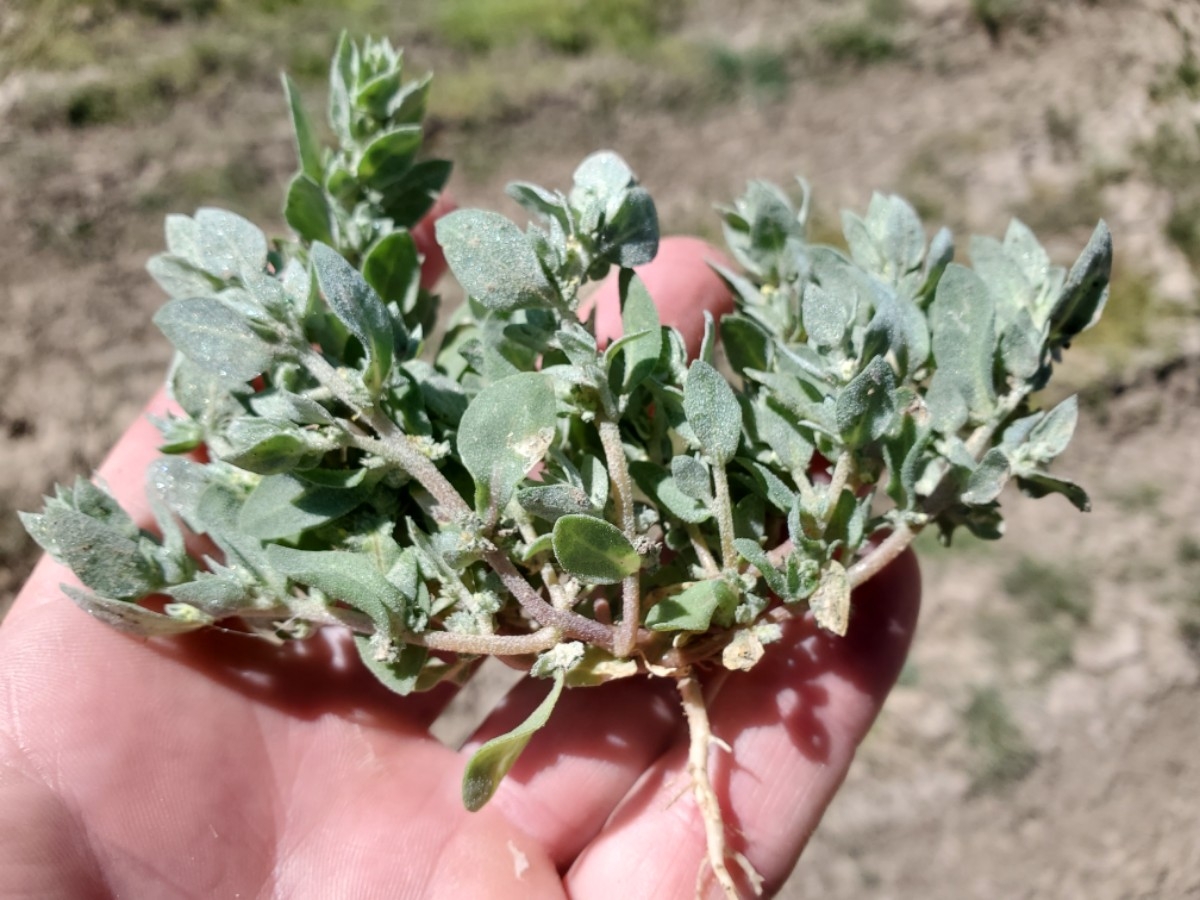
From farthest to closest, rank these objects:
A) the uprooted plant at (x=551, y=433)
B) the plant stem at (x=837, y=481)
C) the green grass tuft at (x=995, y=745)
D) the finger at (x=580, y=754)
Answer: the green grass tuft at (x=995, y=745) → the finger at (x=580, y=754) → the plant stem at (x=837, y=481) → the uprooted plant at (x=551, y=433)

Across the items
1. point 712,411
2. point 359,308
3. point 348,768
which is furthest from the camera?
point 348,768

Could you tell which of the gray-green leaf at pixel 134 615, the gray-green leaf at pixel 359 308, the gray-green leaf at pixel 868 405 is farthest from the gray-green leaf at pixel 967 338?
the gray-green leaf at pixel 134 615

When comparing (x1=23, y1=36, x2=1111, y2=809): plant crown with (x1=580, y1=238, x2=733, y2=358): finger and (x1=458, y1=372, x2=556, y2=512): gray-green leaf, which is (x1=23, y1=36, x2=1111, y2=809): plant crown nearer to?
(x1=458, y1=372, x2=556, y2=512): gray-green leaf

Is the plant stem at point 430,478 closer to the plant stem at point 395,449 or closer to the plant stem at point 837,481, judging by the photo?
the plant stem at point 395,449

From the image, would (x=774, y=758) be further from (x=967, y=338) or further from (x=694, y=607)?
(x=967, y=338)

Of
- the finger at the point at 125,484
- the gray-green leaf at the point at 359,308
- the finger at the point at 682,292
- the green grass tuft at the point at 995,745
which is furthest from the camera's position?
the green grass tuft at the point at 995,745

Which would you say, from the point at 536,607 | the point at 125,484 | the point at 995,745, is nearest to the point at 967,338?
the point at 536,607
